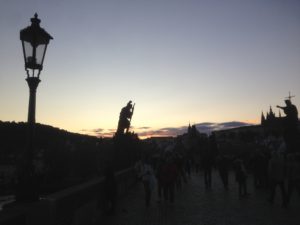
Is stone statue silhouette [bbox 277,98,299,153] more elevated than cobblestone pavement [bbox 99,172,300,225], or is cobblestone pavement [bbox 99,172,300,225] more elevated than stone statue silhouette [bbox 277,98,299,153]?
stone statue silhouette [bbox 277,98,299,153]

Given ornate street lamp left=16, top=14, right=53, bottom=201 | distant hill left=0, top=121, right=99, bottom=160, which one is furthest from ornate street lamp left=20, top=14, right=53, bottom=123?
distant hill left=0, top=121, right=99, bottom=160

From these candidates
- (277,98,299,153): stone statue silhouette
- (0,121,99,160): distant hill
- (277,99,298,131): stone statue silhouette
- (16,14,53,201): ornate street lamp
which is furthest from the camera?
(0,121,99,160): distant hill

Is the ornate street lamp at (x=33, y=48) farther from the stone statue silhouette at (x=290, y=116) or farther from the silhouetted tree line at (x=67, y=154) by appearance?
the stone statue silhouette at (x=290, y=116)

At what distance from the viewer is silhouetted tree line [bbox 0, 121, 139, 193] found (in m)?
19.7

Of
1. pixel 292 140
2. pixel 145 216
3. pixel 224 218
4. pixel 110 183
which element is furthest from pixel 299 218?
pixel 292 140

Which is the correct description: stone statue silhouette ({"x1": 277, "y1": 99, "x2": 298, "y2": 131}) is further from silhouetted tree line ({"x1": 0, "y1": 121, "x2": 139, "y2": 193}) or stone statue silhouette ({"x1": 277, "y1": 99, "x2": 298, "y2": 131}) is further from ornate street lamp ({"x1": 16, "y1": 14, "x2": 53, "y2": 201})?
ornate street lamp ({"x1": 16, "y1": 14, "x2": 53, "y2": 201})

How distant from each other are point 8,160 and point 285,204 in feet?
247

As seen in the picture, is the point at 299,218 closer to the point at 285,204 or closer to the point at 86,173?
the point at 285,204

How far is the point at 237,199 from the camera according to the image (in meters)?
12.7

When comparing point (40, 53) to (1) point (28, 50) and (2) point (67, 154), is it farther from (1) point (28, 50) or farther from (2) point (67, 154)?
(2) point (67, 154)

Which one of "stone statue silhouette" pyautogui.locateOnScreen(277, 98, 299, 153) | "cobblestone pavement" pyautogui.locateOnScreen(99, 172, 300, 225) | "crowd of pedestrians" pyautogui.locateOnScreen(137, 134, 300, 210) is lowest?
"cobblestone pavement" pyautogui.locateOnScreen(99, 172, 300, 225)

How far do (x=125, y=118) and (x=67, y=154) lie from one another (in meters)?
34.5

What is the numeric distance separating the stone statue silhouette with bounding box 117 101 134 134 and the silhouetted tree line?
54cm

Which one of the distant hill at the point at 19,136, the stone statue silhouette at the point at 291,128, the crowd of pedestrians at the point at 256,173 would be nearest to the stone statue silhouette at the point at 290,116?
the stone statue silhouette at the point at 291,128
